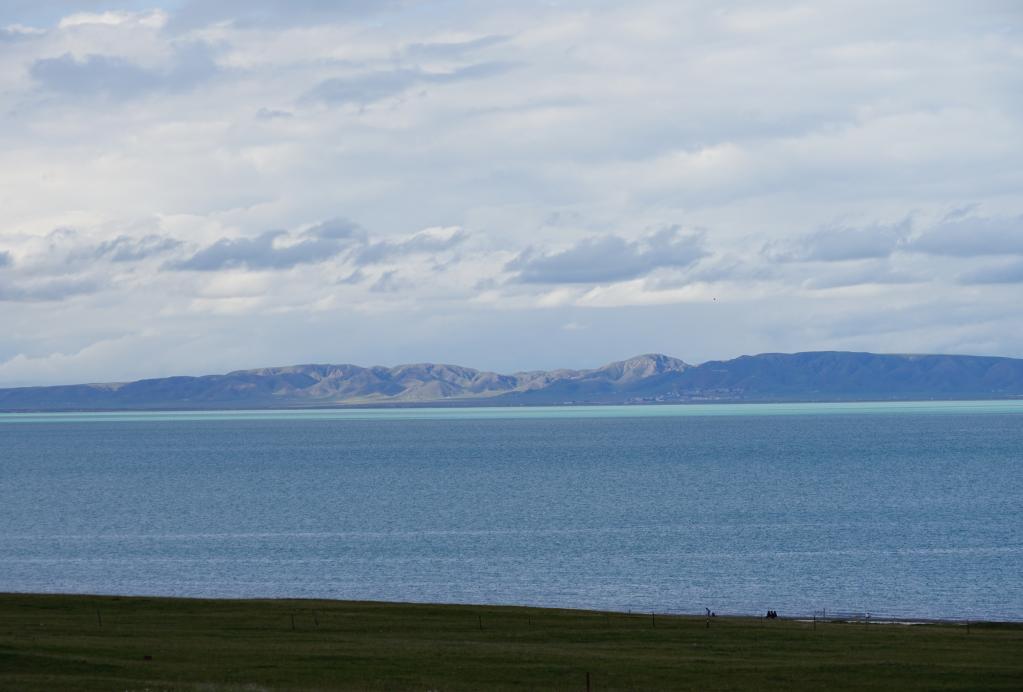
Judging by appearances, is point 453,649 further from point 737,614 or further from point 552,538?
point 552,538

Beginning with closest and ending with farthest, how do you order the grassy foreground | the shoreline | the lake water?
1. the grassy foreground
2. the shoreline
3. the lake water

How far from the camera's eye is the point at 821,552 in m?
86.9

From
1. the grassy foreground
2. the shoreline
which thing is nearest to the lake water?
the shoreline

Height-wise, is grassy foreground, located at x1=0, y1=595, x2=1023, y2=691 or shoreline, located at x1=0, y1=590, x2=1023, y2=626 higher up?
grassy foreground, located at x1=0, y1=595, x2=1023, y2=691

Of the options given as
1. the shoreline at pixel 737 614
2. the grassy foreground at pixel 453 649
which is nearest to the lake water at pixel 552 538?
the shoreline at pixel 737 614

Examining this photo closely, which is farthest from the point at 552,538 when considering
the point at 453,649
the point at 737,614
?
the point at 453,649

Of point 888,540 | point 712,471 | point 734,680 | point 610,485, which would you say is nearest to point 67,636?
point 734,680

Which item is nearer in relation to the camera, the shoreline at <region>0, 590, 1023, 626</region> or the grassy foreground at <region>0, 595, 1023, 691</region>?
the grassy foreground at <region>0, 595, 1023, 691</region>

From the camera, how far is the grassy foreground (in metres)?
38.2

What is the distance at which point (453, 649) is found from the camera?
146 ft

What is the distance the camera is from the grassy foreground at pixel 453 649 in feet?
125

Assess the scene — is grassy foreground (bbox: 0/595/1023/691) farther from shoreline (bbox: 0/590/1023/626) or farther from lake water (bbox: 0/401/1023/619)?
lake water (bbox: 0/401/1023/619)

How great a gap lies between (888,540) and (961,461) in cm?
9675

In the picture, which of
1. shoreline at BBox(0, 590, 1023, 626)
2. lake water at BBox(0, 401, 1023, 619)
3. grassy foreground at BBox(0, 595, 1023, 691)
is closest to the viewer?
grassy foreground at BBox(0, 595, 1023, 691)
